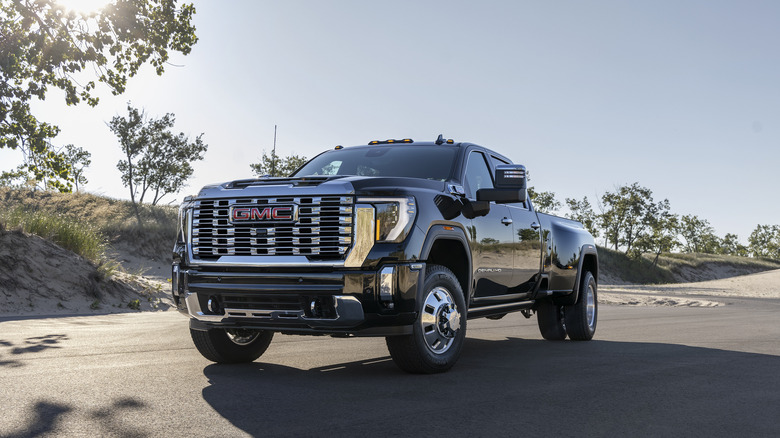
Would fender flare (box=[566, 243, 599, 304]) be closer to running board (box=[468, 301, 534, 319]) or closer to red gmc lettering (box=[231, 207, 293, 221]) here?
running board (box=[468, 301, 534, 319])

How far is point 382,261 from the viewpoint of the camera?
5.54m

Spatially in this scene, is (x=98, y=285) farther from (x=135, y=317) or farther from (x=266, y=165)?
(x=266, y=165)

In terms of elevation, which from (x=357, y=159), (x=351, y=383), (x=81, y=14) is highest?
(x=81, y=14)

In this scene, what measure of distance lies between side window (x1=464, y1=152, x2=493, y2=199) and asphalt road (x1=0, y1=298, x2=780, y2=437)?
5.68 ft

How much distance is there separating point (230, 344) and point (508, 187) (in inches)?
117

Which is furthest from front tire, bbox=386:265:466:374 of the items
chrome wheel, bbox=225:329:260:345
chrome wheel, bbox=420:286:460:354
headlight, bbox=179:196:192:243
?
headlight, bbox=179:196:192:243

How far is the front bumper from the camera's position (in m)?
5.47

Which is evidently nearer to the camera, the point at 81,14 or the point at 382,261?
the point at 382,261

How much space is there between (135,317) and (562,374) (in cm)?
810

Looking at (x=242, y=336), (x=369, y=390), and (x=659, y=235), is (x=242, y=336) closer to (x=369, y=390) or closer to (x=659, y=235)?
(x=369, y=390)

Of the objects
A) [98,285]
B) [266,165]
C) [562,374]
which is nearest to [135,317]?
[98,285]

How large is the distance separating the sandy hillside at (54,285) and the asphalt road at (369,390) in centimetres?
430

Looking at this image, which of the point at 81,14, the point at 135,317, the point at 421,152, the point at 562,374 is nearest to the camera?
the point at 562,374

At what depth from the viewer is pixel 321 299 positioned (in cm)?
555
